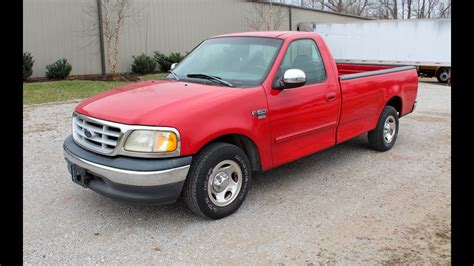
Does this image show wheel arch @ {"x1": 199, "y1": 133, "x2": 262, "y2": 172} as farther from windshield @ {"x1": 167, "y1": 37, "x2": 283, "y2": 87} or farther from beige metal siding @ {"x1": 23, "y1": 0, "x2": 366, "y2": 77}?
beige metal siding @ {"x1": 23, "y1": 0, "x2": 366, "y2": 77}

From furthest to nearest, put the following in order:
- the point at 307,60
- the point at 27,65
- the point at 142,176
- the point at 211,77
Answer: the point at 27,65, the point at 307,60, the point at 211,77, the point at 142,176

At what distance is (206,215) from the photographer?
13.1ft

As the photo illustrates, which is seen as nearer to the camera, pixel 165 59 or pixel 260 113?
pixel 260 113

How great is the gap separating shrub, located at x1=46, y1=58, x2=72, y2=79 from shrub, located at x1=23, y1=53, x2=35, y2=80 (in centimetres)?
72

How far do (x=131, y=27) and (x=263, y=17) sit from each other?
873cm

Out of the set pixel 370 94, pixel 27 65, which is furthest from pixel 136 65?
pixel 370 94

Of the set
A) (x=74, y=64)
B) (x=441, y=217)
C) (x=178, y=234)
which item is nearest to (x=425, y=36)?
(x=74, y=64)

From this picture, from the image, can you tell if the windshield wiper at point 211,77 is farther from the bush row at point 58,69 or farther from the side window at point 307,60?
the bush row at point 58,69

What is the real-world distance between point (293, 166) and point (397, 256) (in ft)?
8.24

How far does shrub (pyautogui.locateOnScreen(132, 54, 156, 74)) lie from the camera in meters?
18.8

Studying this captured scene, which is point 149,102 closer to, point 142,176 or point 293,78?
point 142,176

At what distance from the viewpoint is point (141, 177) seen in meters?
3.55

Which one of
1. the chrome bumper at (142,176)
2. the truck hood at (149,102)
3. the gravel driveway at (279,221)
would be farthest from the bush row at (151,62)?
the chrome bumper at (142,176)

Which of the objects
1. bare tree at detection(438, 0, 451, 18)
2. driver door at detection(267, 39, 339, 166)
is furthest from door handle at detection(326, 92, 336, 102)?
bare tree at detection(438, 0, 451, 18)
